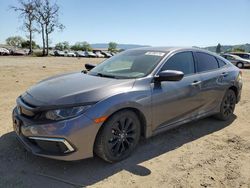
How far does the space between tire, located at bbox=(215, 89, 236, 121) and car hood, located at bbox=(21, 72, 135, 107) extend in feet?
8.07

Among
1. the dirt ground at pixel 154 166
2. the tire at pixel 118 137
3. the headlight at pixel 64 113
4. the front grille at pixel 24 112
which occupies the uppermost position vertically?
the headlight at pixel 64 113

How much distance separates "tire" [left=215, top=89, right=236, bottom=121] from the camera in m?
5.21

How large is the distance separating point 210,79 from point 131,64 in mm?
1485

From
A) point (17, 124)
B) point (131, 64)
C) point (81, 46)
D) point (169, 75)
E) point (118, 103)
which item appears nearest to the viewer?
point (118, 103)

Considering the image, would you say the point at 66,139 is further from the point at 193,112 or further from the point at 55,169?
the point at 193,112

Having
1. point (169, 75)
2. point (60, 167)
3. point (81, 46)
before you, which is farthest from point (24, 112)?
point (81, 46)

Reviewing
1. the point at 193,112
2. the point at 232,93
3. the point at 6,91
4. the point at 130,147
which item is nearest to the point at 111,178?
the point at 130,147

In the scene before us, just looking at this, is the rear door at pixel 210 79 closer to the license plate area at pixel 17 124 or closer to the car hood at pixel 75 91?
the car hood at pixel 75 91

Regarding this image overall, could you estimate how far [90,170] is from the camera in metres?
3.32

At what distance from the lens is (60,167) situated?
3357 mm

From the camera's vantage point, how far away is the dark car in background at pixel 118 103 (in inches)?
120

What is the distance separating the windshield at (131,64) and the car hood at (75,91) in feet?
0.96

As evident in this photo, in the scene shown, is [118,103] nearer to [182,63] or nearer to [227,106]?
[182,63]

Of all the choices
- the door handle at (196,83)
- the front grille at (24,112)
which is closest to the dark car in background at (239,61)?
the door handle at (196,83)
